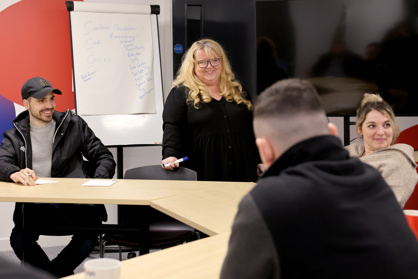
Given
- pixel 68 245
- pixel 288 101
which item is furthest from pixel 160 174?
pixel 288 101

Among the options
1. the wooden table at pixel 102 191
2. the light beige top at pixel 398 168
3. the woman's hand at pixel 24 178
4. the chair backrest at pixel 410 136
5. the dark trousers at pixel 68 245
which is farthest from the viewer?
the chair backrest at pixel 410 136

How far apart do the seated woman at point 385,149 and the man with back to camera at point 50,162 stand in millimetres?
1746

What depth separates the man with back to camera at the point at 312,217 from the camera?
37.3 inches

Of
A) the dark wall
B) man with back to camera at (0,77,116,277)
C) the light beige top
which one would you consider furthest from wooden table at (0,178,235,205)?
the dark wall

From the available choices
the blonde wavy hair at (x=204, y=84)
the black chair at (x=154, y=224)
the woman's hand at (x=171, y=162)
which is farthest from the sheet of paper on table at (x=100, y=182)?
the blonde wavy hair at (x=204, y=84)

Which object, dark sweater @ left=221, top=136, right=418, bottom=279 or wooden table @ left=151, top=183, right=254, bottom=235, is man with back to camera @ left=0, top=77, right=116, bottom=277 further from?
dark sweater @ left=221, top=136, right=418, bottom=279

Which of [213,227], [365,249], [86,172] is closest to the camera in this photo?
[365,249]

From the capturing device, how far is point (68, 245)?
3189 mm

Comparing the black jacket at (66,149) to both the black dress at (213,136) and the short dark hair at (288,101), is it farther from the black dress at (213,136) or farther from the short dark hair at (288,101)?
the short dark hair at (288,101)

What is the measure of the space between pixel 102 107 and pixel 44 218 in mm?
1389

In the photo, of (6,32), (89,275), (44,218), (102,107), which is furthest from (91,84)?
(89,275)

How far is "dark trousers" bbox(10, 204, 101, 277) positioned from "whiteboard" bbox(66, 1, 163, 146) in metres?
1.15

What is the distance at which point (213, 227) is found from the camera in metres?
1.97

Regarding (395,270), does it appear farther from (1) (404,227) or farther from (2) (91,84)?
(2) (91,84)
